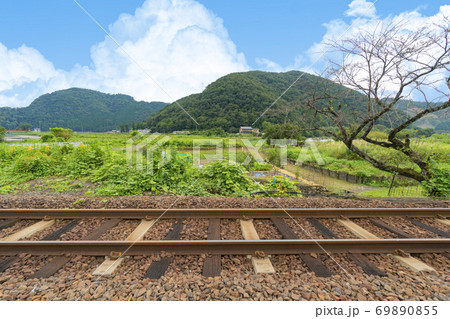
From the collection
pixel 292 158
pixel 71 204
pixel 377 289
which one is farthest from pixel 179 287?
pixel 292 158

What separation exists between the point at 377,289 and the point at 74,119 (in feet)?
93.2

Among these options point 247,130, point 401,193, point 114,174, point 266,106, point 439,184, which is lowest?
point 401,193

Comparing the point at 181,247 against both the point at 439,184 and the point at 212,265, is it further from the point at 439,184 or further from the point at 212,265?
the point at 439,184

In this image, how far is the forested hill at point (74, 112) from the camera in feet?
68.9

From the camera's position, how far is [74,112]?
24.0 metres

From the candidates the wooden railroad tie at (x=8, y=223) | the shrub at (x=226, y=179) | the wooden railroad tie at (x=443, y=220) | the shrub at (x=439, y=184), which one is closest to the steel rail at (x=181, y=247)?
the wooden railroad tie at (x=8, y=223)

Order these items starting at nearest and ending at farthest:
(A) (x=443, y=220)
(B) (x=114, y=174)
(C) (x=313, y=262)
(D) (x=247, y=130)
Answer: (C) (x=313, y=262) → (A) (x=443, y=220) → (B) (x=114, y=174) → (D) (x=247, y=130)

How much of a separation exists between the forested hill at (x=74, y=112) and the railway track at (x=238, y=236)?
1833cm

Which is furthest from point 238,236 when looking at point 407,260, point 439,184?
point 439,184

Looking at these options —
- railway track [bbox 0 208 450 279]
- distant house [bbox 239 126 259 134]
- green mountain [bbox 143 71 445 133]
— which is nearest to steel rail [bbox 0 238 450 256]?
railway track [bbox 0 208 450 279]

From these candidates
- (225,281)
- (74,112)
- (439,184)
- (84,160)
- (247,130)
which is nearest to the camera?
(225,281)

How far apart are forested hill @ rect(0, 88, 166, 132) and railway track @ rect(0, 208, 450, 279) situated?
1833 centimetres

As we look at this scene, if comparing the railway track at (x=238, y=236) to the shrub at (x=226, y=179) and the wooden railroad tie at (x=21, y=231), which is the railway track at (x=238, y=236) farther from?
the shrub at (x=226, y=179)

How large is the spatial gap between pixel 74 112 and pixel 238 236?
28.4 meters
